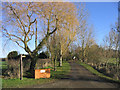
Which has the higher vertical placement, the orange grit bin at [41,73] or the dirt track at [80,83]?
the orange grit bin at [41,73]

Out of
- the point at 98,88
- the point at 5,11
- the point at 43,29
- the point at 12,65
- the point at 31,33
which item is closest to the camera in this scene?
the point at 98,88

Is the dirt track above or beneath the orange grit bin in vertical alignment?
beneath

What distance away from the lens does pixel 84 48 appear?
139 feet

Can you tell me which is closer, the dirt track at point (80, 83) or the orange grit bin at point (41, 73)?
the dirt track at point (80, 83)

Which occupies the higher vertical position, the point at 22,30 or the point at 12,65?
the point at 22,30

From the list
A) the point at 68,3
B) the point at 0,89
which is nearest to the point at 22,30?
the point at 68,3

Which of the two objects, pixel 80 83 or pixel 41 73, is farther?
pixel 41 73

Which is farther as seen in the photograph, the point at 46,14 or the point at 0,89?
the point at 46,14

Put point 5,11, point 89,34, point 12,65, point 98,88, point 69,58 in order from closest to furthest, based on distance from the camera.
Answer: point 98,88, point 5,11, point 12,65, point 89,34, point 69,58

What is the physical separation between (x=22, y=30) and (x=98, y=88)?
27.5 ft

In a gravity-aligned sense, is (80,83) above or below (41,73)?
below

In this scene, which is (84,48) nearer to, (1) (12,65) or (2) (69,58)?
(2) (69,58)

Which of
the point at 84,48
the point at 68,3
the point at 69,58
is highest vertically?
the point at 68,3

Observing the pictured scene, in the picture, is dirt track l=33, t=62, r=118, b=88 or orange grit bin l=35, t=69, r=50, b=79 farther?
orange grit bin l=35, t=69, r=50, b=79
